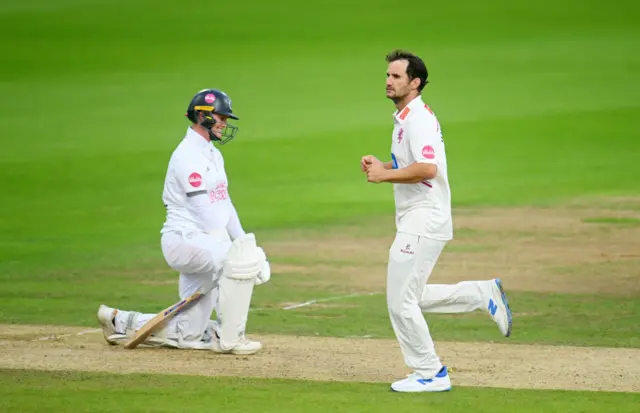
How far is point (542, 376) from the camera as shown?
887cm

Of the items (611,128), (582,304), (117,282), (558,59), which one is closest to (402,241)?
(582,304)

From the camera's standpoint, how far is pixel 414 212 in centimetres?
820

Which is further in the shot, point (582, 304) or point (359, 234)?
point (359, 234)

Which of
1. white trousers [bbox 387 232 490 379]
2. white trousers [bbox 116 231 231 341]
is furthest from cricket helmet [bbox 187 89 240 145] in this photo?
white trousers [bbox 387 232 490 379]

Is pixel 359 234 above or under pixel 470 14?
under

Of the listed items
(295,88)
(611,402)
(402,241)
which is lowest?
(611,402)

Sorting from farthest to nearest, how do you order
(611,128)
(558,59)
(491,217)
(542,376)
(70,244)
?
(558,59)
(611,128)
(491,217)
(70,244)
(542,376)

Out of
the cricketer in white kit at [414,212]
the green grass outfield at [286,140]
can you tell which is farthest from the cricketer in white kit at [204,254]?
the cricketer in white kit at [414,212]

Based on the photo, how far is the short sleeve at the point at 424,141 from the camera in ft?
26.3

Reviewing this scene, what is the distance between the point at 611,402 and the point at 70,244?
10.4 metres

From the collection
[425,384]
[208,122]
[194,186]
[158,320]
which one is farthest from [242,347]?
[425,384]

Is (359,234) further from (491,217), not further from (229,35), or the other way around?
(229,35)

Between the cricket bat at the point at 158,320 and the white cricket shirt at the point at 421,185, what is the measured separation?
2089mm

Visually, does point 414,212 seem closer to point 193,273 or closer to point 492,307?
point 492,307
